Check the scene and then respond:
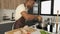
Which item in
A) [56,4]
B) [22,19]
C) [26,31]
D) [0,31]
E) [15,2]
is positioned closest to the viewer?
[26,31]

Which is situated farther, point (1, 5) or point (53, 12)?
point (1, 5)

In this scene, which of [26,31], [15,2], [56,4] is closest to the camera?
[26,31]

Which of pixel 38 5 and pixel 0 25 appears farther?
pixel 0 25

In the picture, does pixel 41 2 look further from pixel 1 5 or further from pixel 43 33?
pixel 43 33

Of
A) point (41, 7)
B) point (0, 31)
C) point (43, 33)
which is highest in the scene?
point (41, 7)

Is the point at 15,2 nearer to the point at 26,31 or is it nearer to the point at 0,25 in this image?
the point at 0,25

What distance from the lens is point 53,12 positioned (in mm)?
2807

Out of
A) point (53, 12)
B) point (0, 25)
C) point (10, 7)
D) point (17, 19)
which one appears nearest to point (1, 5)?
point (10, 7)

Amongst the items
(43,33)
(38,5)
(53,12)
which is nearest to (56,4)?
(53,12)

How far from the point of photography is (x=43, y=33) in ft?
2.94

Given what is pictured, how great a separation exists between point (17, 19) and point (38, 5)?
4.64 ft

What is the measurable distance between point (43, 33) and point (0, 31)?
7.98 feet

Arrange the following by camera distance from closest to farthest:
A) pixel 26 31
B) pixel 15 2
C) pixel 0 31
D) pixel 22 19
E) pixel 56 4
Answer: pixel 26 31 → pixel 22 19 → pixel 56 4 → pixel 0 31 → pixel 15 2

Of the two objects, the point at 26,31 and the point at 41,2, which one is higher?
the point at 41,2
